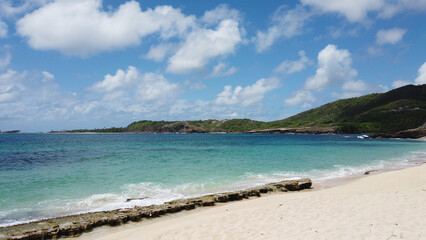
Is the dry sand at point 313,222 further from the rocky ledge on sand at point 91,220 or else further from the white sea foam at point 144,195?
the white sea foam at point 144,195

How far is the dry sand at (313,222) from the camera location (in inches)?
340

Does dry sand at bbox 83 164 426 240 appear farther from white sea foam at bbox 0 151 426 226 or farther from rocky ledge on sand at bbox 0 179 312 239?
white sea foam at bbox 0 151 426 226

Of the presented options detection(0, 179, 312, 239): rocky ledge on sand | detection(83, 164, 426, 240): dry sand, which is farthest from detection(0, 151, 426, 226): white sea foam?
detection(83, 164, 426, 240): dry sand

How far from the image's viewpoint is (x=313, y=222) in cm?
993

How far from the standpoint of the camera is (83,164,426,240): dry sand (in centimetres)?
864

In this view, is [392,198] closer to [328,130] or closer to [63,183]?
[63,183]

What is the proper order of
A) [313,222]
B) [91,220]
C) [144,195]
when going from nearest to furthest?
[313,222]
[91,220]
[144,195]

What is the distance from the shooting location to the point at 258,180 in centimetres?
2362

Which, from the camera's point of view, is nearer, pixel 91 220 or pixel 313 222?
pixel 313 222

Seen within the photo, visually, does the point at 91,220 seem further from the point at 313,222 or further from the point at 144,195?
the point at 313,222

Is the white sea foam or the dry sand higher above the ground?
the dry sand

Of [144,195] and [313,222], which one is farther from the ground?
[313,222]

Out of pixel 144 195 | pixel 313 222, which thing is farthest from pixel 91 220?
pixel 313 222

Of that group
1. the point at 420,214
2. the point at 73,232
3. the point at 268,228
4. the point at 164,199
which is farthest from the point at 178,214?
the point at 420,214
